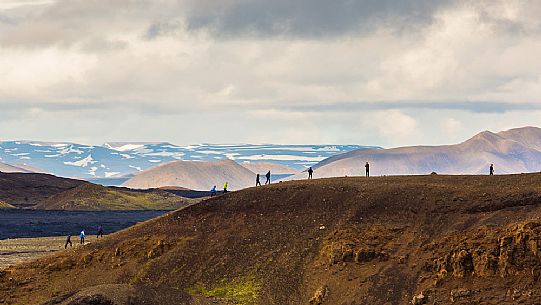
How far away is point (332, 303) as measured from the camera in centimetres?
5488

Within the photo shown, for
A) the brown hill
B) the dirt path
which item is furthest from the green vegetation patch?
the dirt path

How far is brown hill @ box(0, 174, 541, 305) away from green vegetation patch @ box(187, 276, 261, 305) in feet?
0.28

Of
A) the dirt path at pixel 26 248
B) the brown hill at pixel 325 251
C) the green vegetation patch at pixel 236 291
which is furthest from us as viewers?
the dirt path at pixel 26 248

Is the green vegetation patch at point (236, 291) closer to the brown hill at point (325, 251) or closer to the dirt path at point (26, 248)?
the brown hill at point (325, 251)

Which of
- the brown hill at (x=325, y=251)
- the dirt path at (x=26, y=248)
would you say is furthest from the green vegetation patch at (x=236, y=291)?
the dirt path at (x=26, y=248)

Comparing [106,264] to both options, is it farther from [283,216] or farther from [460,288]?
[460,288]

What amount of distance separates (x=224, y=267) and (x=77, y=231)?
309 feet

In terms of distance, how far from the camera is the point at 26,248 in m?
118

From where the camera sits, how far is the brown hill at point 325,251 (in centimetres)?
5266

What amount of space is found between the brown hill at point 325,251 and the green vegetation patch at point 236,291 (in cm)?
8

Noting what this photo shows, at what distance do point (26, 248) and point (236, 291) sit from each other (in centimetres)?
6763

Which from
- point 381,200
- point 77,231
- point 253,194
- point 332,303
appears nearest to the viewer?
point 332,303

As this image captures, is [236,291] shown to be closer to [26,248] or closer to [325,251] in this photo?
[325,251]

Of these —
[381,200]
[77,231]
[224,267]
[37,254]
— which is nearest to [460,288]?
[381,200]
